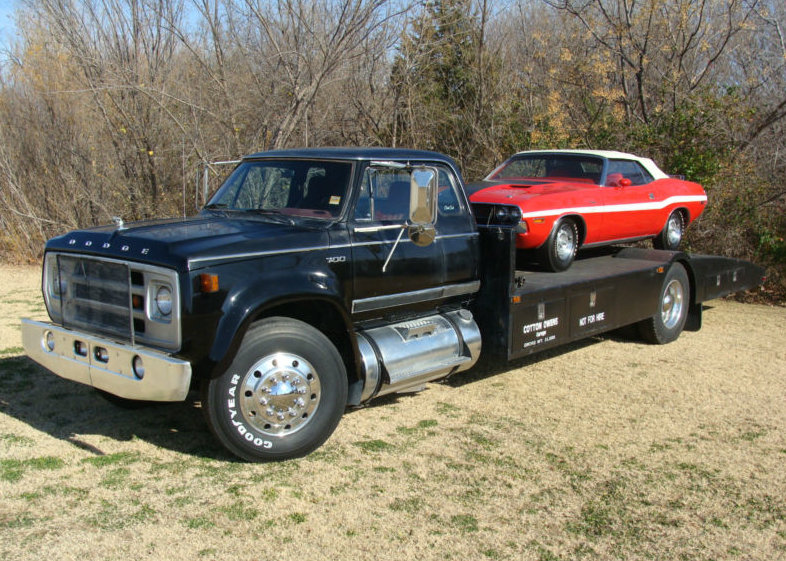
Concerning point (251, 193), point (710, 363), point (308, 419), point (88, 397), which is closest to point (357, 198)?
point (251, 193)

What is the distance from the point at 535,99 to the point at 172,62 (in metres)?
7.56

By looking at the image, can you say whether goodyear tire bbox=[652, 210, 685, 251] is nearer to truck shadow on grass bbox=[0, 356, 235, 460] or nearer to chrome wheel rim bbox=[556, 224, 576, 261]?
chrome wheel rim bbox=[556, 224, 576, 261]

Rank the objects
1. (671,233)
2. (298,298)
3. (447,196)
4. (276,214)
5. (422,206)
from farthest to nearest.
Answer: (671,233) → (447,196) → (276,214) → (422,206) → (298,298)

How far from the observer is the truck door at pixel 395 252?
5.22 m

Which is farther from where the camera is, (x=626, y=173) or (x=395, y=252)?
(x=626, y=173)

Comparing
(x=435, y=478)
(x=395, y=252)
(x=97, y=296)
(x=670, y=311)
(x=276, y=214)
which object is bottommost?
(x=435, y=478)

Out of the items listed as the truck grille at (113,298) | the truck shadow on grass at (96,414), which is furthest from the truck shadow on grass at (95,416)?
the truck grille at (113,298)

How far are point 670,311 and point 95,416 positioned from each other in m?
6.19

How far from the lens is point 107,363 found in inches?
175

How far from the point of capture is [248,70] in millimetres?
14016

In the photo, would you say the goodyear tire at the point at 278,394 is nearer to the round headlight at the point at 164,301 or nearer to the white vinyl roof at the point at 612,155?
the round headlight at the point at 164,301

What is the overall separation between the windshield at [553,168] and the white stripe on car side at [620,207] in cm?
39

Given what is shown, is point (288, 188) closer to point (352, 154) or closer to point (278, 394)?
point (352, 154)

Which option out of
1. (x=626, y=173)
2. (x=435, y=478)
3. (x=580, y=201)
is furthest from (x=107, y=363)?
(x=626, y=173)
